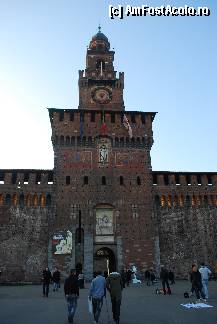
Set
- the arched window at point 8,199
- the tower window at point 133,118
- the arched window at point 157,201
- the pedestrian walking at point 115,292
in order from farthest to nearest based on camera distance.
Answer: the tower window at point 133,118
the arched window at point 157,201
the arched window at point 8,199
the pedestrian walking at point 115,292

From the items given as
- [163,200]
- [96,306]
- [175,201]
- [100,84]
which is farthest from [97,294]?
[100,84]

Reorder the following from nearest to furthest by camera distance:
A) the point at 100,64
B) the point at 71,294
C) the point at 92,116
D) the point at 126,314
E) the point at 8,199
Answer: the point at 71,294
the point at 126,314
the point at 8,199
the point at 92,116
the point at 100,64

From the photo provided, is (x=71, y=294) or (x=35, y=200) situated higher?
(x=35, y=200)

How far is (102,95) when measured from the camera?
113 ft

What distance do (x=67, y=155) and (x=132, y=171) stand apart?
5737 millimetres

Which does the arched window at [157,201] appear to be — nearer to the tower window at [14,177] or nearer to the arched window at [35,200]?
the arched window at [35,200]

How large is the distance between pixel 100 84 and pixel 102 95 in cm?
126

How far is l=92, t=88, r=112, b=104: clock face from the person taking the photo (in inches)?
1348

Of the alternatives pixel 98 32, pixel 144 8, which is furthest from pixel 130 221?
pixel 98 32

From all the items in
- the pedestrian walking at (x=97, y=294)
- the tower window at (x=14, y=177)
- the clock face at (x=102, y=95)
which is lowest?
the pedestrian walking at (x=97, y=294)

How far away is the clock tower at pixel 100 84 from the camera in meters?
34.1

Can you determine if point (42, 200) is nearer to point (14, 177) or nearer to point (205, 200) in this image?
point (14, 177)

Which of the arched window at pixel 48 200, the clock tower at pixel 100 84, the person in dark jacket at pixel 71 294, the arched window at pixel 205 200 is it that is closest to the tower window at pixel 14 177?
the arched window at pixel 48 200

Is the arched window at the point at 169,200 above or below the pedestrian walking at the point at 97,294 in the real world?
above
